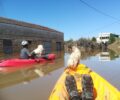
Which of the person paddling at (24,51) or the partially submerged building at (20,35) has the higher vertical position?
the partially submerged building at (20,35)

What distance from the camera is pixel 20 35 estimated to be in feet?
99.3

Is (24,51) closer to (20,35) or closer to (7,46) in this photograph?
(7,46)

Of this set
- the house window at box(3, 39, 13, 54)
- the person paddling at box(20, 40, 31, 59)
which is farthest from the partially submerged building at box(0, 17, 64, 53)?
the person paddling at box(20, 40, 31, 59)

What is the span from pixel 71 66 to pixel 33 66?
862 centimetres

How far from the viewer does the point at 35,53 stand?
18844 mm

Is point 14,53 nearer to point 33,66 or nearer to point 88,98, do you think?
point 33,66

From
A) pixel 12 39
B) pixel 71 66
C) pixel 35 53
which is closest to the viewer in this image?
pixel 71 66

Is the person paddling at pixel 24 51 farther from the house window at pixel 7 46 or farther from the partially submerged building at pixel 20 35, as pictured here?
the house window at pixel 7 46

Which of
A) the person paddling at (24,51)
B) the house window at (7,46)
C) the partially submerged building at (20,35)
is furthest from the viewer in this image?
the house window at (7,46)

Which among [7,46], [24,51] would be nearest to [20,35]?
[7,46]

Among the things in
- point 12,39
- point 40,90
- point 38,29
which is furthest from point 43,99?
point 38,29

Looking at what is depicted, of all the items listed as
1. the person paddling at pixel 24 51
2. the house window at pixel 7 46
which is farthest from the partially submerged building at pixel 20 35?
the person paddling at pixel 24 51

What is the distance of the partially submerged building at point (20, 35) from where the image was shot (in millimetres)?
27422

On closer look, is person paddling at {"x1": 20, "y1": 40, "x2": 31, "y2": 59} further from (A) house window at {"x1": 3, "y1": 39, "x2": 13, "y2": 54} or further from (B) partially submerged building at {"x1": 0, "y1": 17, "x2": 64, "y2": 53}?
(A) house window at {"x1": 3, "y1": 39, "x2": 13, "y2": 54}
